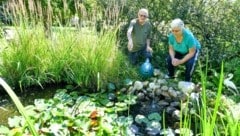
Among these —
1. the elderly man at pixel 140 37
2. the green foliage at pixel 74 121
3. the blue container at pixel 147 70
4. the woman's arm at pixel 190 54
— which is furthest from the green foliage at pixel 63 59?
the green foliage at pixel 74 121

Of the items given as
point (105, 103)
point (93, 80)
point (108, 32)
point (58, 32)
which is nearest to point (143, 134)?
point (105, 103)

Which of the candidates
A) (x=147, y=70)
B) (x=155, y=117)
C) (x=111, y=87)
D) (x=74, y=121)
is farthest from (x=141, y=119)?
(x=147, y=70)

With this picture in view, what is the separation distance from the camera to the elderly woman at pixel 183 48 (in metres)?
5.25

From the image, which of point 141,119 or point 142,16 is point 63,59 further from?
point 141,119

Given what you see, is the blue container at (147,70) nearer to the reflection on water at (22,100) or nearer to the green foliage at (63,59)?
the green foliage at (63,59)

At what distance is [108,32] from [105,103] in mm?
1269

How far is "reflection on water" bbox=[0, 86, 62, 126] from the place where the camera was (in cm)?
466

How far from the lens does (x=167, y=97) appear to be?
5.15 m

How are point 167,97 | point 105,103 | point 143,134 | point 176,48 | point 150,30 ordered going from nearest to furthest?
1. point 143,134
2. point 105,103
3. point 167,97
4. point 176,48
5. point 150,30

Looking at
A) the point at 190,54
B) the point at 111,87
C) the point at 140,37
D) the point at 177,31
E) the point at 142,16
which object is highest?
the point at 142,16

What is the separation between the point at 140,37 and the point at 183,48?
882 millimetres

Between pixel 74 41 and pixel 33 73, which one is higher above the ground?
pixel 74 41

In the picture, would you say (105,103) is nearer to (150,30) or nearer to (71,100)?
(71,100)

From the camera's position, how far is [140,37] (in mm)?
6137
